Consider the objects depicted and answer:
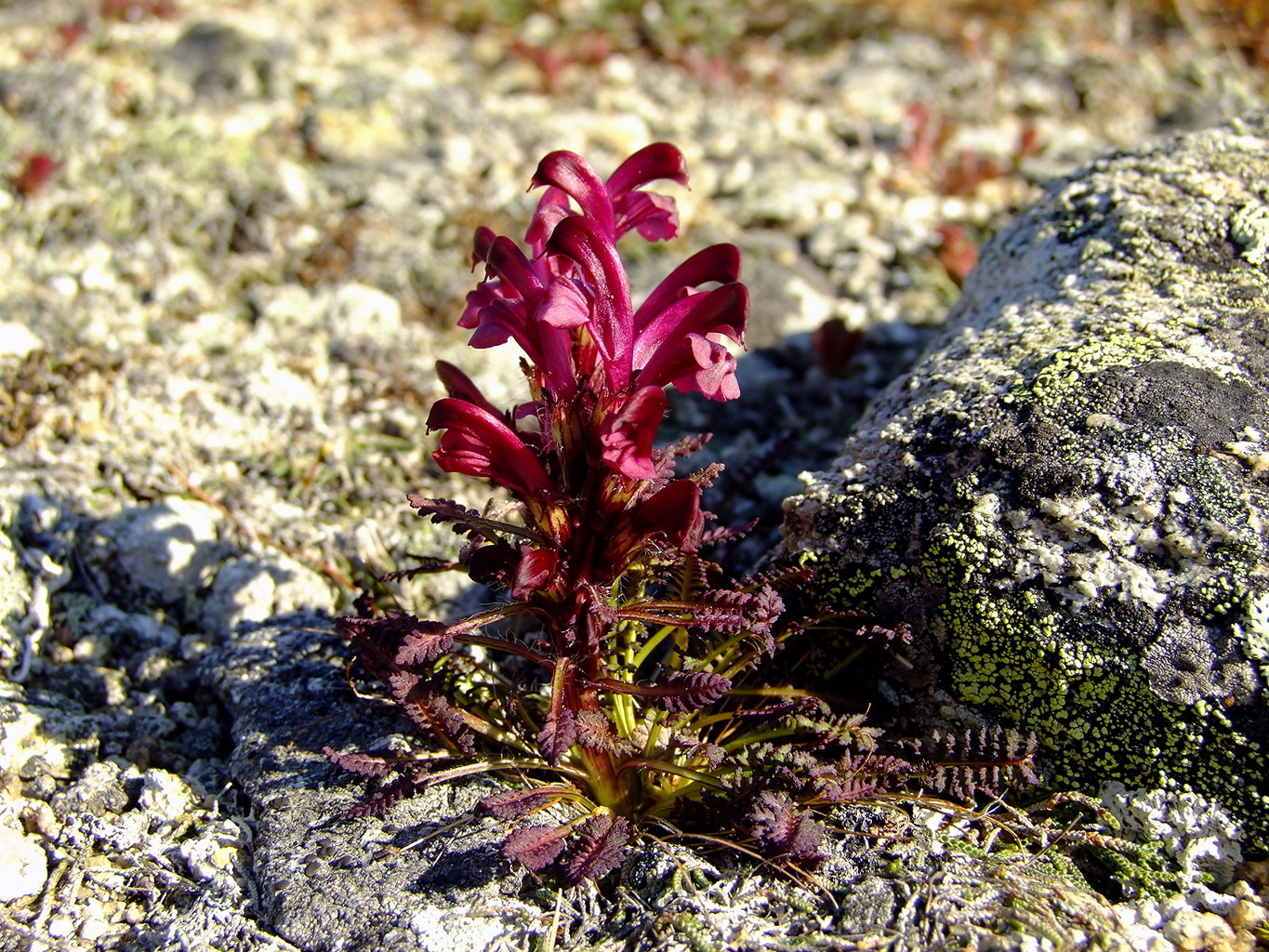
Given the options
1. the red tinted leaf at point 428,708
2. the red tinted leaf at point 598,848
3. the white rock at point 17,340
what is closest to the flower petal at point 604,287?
the red tinted leaf at point 428,708

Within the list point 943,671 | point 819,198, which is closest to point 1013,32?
point 819,198

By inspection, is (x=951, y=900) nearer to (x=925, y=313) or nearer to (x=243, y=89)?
(x=925, y=313)

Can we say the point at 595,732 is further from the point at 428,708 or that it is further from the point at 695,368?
the point at 695,368

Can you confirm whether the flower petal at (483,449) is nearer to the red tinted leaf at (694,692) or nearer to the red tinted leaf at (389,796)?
the red tinted leaf at (694,692)

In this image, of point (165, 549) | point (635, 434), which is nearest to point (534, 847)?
point (635, 434)

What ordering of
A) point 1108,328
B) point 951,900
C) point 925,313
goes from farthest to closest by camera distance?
1. point 925,313
2. point 1108,328
3. point 951,900

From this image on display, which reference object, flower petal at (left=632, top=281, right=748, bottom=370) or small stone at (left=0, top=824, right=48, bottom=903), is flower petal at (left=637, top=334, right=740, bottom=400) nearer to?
flower petal at (left=632, top=281, right=748, bottom=370)
